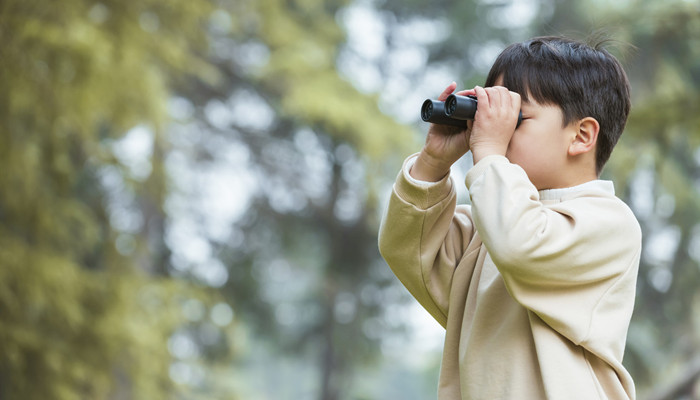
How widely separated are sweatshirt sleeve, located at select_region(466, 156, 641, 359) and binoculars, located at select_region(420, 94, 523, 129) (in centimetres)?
9

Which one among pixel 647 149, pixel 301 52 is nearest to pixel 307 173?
pixel 301 52

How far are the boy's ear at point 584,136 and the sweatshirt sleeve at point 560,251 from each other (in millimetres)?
90

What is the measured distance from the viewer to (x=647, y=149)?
169 inches

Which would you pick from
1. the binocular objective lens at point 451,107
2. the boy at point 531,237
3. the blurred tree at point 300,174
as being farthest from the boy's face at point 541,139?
the blurred tree at point 300,174

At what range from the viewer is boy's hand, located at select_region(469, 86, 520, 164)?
4.28 feet

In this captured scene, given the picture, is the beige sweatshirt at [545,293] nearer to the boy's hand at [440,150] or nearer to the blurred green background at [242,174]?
the boy's hand at [440,150]

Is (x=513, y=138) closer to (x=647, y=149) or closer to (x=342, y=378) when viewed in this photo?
(x=647, y=149)

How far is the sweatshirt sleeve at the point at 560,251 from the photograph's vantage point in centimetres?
122

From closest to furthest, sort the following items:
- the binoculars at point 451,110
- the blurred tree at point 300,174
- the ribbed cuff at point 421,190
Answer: the binoculars at point 451,110
the ribbed cuff at point 421,190
the blurred tree at point 300,174

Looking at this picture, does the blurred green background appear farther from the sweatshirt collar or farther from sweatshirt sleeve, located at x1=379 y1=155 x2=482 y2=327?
sweatshirt sleeve, located at x1=379 y1=155 x2=482 y2=327

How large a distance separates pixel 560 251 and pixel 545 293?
0.07m

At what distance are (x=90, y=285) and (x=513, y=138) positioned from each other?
431 cm

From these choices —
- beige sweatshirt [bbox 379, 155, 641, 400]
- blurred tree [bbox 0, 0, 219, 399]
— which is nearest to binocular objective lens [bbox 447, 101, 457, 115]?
beige sweatshirt [bbox 379, 155, 641, 400]

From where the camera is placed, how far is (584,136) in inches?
53.2
